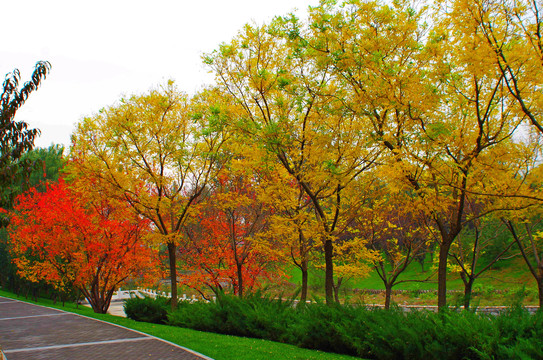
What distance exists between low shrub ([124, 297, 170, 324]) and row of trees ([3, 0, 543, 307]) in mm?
2904

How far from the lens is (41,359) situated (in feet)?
27.2

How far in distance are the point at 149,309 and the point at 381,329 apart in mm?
11648

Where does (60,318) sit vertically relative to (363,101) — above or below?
below

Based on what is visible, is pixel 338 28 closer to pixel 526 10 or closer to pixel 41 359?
pixel 526 10

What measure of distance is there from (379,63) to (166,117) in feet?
29.6

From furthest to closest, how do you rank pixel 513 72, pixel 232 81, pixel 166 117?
pixel 166 117
pixel 232 81
pixel 513 72

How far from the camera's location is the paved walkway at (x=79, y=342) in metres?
8.43

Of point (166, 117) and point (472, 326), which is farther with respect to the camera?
point (166, 117)

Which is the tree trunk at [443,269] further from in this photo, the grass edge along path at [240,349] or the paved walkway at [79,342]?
the paved walkway at [79,342]

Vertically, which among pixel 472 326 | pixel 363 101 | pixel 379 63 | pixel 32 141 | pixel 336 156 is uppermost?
pixel 379 63

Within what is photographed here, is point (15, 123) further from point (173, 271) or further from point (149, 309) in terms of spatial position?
point (149, 309)

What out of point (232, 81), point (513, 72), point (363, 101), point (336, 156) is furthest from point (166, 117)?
point (513, 72)

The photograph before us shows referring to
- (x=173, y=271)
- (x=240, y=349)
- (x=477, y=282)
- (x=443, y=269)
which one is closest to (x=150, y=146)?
(x=173, y=271)

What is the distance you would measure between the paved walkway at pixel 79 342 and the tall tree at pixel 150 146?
3.79 meters
